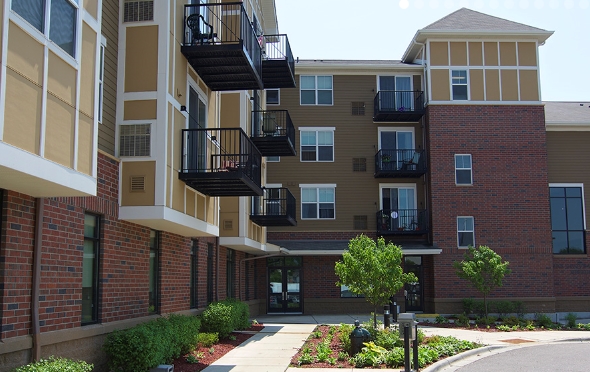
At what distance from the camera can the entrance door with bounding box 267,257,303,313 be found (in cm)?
3111

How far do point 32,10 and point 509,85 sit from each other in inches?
1030

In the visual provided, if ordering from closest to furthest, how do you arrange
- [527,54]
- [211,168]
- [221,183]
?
[211,168], [221,183], [527,54]

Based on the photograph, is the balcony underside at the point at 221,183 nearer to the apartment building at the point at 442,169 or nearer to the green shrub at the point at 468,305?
the apartment building at the point at 442,169

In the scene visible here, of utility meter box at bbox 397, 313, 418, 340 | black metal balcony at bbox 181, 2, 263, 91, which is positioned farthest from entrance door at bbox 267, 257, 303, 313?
utility meter box at bbox 397, 313, 418, 340

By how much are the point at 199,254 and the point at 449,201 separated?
15064 millimetres

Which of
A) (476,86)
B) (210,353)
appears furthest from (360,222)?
(210,353)

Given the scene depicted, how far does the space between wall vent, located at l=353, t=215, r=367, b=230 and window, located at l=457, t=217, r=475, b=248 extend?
4.52m

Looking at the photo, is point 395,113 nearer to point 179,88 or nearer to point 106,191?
point 179,88

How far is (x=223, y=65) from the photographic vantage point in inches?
585

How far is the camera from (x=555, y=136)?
31250 millimetres

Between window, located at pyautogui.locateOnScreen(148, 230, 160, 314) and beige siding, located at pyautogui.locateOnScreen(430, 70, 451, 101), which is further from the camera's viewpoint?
beige siding, located at pyautogui.locateOnScreen(430, 70, 451, 101)

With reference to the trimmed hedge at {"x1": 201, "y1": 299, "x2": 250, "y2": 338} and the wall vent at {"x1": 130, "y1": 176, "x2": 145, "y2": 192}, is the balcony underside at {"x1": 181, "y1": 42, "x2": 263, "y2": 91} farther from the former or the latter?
the trimmed hedge at {"x1": 201, "y1": 299, "x2": 250, "y2": 338}

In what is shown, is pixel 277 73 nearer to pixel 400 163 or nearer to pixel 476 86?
pixel 400 163

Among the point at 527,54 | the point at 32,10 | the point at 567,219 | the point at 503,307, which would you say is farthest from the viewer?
the point at 567,219
